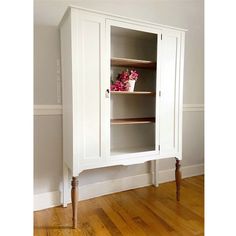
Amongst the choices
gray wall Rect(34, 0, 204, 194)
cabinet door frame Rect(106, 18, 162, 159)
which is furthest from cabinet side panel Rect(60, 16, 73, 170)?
cabinet door frame Rect(106, 18, 162, 159)

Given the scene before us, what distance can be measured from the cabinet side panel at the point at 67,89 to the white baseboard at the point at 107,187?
407 mm

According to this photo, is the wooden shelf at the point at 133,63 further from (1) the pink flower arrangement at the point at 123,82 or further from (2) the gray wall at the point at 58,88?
(2) the gray wall at the point at 58,88

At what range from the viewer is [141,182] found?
2539mm

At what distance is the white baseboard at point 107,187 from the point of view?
2.04 m

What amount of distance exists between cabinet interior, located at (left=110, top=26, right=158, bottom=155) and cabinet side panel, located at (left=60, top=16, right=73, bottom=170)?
48 cm

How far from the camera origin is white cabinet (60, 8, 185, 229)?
1.71 metres

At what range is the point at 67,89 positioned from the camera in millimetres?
1848

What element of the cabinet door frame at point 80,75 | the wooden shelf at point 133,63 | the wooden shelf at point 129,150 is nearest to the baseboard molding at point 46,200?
the cabinet door frame at point 80,75

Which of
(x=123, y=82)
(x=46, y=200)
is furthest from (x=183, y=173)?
(x=46, y=200)

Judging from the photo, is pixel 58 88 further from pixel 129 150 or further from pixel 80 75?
pixel 129 150

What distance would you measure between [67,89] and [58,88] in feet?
0.77

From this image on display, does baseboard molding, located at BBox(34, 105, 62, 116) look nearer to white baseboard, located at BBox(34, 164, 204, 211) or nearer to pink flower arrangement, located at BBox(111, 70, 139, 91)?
pink flower arrangement, located at BBox(111, 70, 139, 91)

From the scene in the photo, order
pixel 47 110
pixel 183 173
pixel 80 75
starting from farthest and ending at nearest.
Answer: pixel 183 173 → pixel 47 110 → pixel 80 75
